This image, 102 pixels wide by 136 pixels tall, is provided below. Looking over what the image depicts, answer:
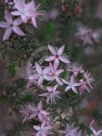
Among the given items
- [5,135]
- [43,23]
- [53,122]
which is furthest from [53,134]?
[43,23]

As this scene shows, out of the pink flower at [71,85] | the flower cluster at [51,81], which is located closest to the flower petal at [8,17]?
the flower cluster at [51,81]

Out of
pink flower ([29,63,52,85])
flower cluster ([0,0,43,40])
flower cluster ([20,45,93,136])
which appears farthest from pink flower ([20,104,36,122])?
flower cluster ([0,0,43,40])

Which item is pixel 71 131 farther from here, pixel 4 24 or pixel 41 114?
pixel 4 24

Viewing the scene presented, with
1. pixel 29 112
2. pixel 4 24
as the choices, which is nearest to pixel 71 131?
pixel 29 112

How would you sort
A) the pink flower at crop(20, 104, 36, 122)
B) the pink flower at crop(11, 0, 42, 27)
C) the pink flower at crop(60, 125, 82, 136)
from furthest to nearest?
the pink flower at crop(60, 125, 82, 136) < the pink flower at crop(20, 104, 36, 122) < the pink flower at crop(11, 0, 42, 27)

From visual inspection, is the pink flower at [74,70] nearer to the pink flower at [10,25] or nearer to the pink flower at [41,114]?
the pink flower at [41,114]

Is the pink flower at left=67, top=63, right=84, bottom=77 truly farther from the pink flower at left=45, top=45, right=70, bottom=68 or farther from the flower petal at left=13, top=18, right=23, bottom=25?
the flower petal at left=13, top=18, right=23, bottom=25

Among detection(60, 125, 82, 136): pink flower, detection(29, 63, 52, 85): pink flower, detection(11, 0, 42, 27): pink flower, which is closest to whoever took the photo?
detection(11, 0, 42, 27): pink flower
